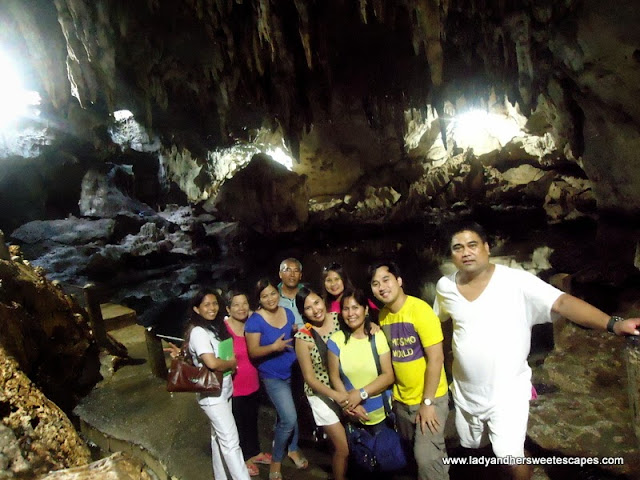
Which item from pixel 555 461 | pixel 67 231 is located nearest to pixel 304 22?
pixel 555 461

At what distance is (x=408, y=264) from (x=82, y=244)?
1313cm

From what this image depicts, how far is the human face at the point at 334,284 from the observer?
8.52ft

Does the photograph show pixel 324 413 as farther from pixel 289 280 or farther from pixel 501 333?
pixel 501 333

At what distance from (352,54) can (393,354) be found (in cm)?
1022

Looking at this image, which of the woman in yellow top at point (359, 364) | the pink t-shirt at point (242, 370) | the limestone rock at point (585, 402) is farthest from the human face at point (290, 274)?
the limestone rock at point (585, 402)

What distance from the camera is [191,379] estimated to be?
7.81ft

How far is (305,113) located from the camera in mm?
10992

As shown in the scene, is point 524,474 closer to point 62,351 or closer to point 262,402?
point 262,402

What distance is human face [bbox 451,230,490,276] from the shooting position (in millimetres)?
1975

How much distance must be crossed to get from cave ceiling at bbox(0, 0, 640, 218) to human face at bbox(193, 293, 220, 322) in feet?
19.7

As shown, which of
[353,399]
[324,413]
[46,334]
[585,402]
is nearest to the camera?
[353,399]

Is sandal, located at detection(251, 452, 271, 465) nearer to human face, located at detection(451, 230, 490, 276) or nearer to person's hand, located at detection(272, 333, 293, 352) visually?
person's hand, located at detection(272, 333, 293, 352)

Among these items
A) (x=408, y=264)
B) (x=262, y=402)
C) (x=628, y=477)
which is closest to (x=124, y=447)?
(x=262, y=402)

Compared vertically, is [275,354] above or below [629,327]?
below
